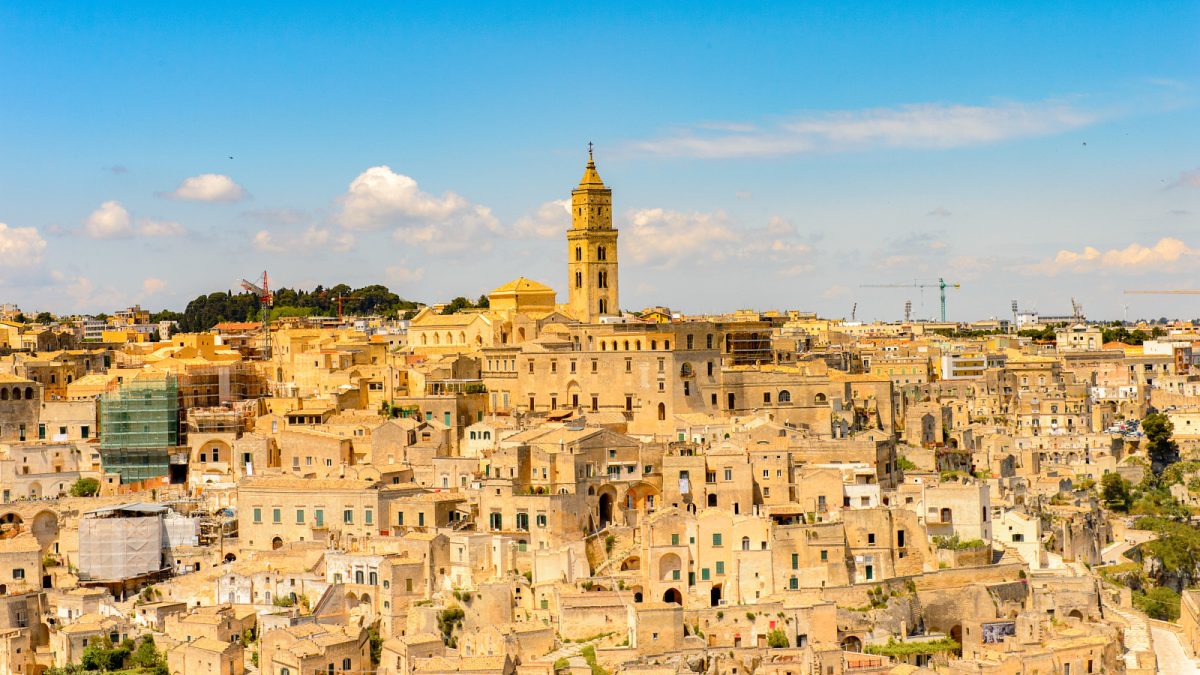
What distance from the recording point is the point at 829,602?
33031 millimetres

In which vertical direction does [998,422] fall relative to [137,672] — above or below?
above

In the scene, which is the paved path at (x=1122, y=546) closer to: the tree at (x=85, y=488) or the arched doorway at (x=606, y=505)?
the arched doorway at (x=606, y=505)

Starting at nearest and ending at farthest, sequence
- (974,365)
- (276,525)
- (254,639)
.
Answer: (254,639), (276,525), (974,365)

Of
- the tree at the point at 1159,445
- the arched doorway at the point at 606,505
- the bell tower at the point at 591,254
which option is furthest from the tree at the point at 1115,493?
the arched doorway at the point at 606,505

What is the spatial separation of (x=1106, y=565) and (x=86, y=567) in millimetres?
24528

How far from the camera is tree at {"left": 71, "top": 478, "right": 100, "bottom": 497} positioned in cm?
4362

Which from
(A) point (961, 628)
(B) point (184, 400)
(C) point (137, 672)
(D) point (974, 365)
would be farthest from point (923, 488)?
(D) point (974, 365)

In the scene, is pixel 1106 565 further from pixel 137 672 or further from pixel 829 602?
pixel 137 672

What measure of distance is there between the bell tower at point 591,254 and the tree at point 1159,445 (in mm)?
18024

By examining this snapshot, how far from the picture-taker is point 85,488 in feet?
143

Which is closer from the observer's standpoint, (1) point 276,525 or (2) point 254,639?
(2) point 254,639

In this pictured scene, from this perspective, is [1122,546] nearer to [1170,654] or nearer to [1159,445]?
[1170,654]

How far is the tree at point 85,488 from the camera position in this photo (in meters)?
43.6

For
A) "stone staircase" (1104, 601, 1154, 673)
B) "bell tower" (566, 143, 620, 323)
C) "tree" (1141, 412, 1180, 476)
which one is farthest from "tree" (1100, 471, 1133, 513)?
"bell tower" (566, 143, 620, 323)
